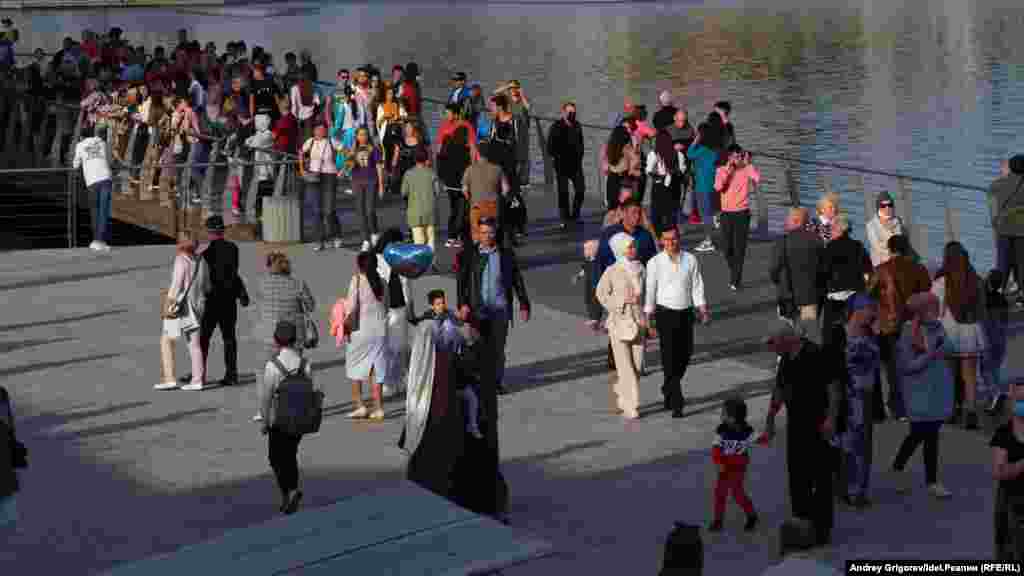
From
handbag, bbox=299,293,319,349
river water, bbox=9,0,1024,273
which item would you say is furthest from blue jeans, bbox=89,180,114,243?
handbag, bbox=299,293,319,349

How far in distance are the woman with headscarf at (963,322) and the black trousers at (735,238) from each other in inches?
215

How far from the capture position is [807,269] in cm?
1992

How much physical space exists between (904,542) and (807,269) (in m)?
5.35

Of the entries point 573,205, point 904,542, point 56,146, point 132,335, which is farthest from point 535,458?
point 56,146

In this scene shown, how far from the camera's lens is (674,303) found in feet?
60.1

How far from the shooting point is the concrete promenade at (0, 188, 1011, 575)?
49.8 ft

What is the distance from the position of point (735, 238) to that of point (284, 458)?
903 centimetres

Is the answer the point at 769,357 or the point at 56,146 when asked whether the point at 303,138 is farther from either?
the point at 769,357

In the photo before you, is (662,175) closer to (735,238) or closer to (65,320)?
(735,238)

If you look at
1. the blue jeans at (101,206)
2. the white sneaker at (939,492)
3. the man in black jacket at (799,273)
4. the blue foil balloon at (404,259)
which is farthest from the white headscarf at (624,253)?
the blue jeans at (101,206)

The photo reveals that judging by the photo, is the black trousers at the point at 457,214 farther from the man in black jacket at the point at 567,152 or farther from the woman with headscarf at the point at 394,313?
the woman with headscarf at the point at 394,313

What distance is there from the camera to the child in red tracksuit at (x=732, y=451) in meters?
15.0

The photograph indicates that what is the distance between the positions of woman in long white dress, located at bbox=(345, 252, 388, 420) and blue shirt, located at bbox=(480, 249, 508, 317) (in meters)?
0.79

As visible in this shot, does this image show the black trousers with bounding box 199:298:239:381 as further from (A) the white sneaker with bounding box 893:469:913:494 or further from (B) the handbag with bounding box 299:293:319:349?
(A) the white sneaker with bounding box 893:469:913:494
